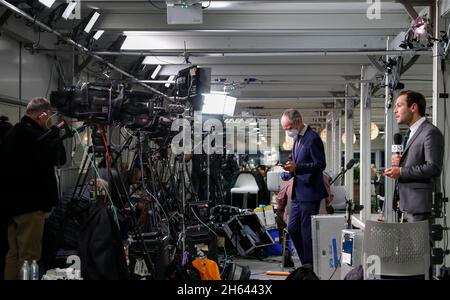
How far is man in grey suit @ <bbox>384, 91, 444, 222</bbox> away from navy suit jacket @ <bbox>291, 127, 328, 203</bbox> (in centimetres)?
116

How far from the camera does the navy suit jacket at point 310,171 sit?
446 cm

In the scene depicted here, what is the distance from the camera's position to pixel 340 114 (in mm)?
13359

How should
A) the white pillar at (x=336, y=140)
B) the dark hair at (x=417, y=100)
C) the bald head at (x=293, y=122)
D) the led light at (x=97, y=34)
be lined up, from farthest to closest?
the white pillar at (x=336, y=140)
the led light at (x=97, y=34)
the bald head at (x=293, y=122)
the dark hair at (x=417, y=100)

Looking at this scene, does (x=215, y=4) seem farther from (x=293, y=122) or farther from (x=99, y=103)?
(x=99, y=103)

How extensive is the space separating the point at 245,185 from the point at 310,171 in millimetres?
3563

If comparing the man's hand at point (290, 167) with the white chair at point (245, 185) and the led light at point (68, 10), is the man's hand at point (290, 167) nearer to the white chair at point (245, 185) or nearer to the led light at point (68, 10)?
the led light at point (68, 10)

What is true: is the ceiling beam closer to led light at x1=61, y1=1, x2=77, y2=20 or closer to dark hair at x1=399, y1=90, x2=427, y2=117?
led light at x1=61, y1=1, x2=77, y2=20

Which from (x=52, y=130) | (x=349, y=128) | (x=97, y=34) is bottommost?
(x=52, y=130)

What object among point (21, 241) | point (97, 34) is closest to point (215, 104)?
point (97, 34)

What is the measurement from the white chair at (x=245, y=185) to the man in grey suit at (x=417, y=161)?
Result: 4603 mm

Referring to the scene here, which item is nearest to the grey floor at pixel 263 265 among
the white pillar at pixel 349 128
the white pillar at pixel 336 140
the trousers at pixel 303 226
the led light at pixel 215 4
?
the trousers at pixel 303 226

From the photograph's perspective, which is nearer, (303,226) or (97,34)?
(303,226)

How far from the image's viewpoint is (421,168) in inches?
123
